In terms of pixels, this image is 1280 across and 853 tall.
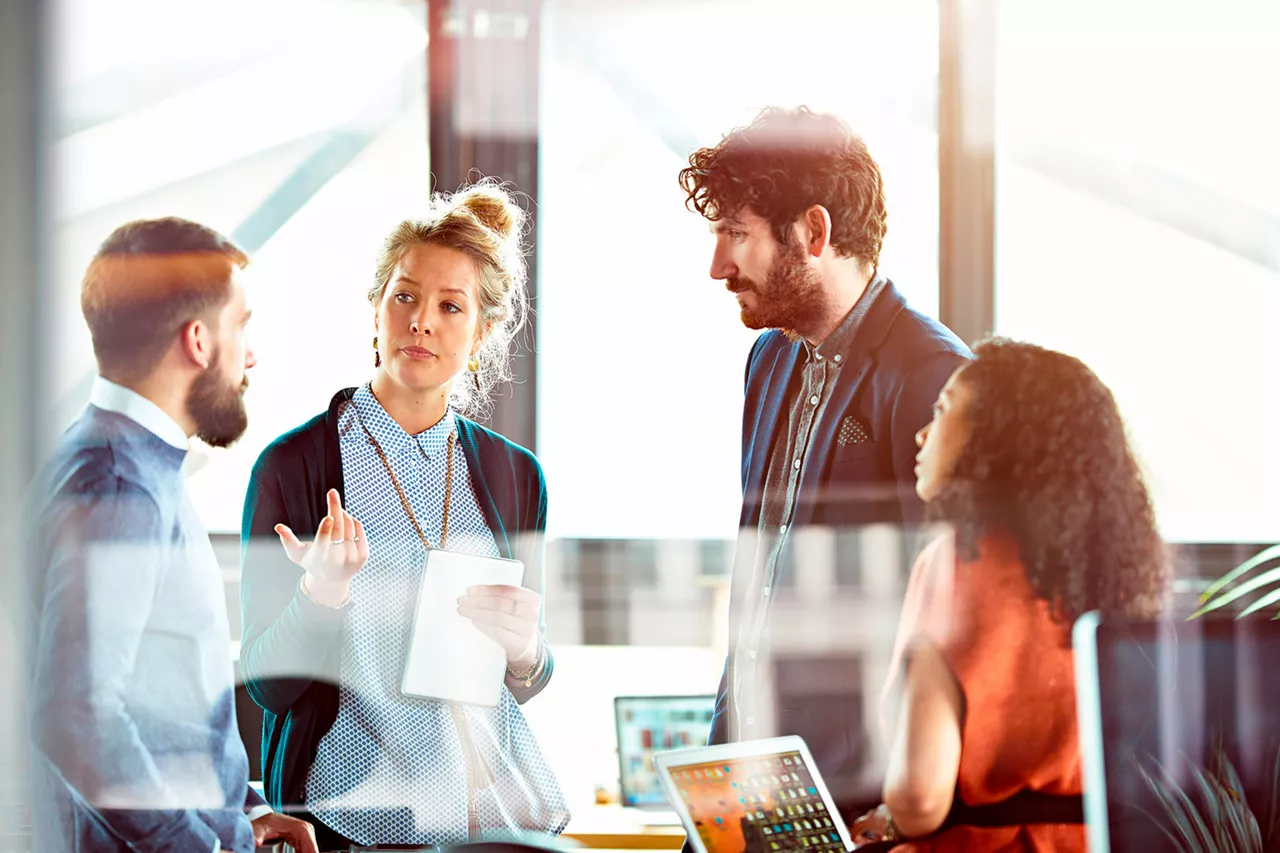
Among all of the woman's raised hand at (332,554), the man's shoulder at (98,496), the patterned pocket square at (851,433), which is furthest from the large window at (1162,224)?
the man's shoulder at (98,496)

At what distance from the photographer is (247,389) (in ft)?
5.03

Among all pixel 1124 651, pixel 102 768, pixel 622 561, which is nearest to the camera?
pixel 1124 651

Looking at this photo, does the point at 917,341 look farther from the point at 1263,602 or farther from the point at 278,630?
the point at 278,630

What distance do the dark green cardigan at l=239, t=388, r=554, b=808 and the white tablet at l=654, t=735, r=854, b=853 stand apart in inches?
19.4

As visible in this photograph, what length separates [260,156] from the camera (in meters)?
1.60

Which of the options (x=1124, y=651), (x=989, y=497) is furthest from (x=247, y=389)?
(x=1124, y=651)

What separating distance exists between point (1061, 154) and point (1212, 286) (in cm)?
31

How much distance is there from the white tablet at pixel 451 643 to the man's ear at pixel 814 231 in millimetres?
638

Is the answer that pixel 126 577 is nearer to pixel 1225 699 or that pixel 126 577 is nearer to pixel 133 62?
pixel 133 62

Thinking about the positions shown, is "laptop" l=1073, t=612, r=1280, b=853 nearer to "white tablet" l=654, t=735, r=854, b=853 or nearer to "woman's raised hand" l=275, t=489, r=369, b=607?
"white tablet" l=654, t=735, r=854, b=853

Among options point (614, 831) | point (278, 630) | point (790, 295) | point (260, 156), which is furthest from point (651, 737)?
point (260, 156)

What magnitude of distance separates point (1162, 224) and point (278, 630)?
56.6 inches

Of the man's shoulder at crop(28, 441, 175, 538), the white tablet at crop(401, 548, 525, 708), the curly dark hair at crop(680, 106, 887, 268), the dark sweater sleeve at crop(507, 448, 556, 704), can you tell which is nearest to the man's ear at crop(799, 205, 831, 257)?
the curly dark hair at crop(680, 106, 887, 268)

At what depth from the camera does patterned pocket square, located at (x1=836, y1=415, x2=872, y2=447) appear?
1556 millimetres
